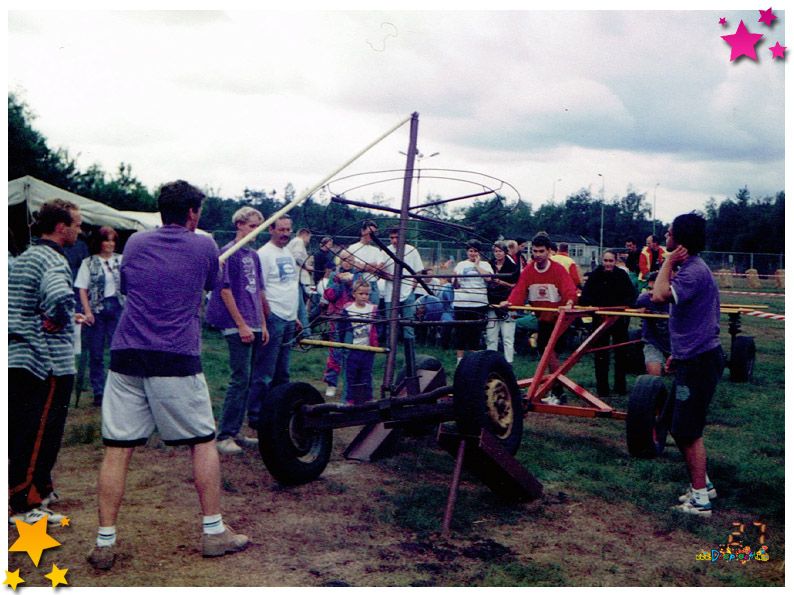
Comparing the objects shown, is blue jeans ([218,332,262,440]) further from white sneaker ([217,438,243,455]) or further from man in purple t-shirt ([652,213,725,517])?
man in purple t-shirt ([652,213,725,517])

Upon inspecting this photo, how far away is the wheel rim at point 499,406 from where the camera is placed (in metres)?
4.21

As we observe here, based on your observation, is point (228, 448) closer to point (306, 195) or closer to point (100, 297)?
point (306, 195)

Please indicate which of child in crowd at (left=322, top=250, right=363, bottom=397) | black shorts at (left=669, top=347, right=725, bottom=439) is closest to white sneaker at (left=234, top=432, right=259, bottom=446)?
child in crowd at (left=322, top=250, right=363, bottom=397)

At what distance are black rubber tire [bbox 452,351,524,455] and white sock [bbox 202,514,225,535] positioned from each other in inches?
57.8

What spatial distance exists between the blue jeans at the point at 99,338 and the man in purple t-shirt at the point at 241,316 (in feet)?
7.31

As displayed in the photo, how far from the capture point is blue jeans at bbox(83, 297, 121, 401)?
22.6 feet

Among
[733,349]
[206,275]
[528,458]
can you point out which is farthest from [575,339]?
[206,275]

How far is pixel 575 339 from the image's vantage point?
41.1ft

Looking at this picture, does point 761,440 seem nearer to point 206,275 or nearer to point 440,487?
point 440,487

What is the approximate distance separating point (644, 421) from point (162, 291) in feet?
12.1

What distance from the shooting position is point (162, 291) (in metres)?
3.26

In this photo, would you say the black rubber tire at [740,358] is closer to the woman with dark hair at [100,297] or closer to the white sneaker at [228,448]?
the white sneaker at [228,448]

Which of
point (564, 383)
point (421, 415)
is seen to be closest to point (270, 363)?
point (421, 415)
